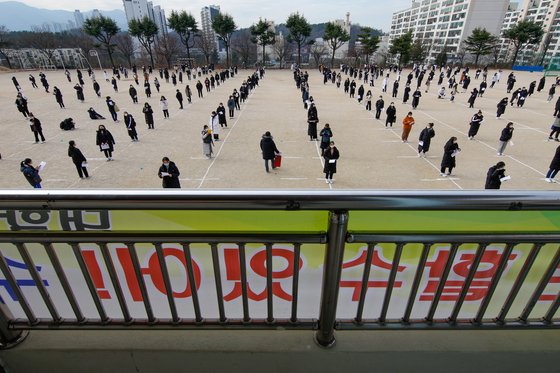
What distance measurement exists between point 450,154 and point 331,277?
11297 mm

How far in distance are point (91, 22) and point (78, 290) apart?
247 feet

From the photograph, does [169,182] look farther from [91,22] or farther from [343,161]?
[91,22]

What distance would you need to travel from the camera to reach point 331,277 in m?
1.53

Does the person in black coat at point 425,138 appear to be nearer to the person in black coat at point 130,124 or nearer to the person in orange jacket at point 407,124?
the person in orange jacket at point 407,124

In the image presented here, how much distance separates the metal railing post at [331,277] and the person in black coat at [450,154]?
10992 mm

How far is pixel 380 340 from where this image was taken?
5.82 feet

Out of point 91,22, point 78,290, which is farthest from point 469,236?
point 91,22

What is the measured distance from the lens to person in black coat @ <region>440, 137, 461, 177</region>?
35.2 ft

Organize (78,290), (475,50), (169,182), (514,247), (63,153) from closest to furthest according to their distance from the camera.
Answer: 1. (514,247)
2. (78,290)
3. (169,182)
4. (63,153)
5. (475,50)

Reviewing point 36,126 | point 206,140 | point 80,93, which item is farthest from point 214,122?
point 80,93

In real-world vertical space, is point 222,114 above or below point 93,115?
above

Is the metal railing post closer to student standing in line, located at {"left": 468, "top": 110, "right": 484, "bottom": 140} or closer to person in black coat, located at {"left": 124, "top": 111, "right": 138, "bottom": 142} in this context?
person in black coat, located at {"left": 124, "top": 111, "right": 138, "bottom": 142}

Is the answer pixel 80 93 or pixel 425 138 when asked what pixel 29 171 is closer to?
pixel 425 138

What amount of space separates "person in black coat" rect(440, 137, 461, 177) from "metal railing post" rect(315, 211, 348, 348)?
433 inches
